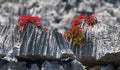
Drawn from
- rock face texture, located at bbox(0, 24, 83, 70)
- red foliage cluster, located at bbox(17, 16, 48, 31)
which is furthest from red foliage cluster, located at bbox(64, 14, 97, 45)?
red foliage cluster, located at bbox(17, 16, 48, 31)

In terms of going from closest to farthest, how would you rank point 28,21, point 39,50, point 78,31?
point 39,50 → point 28,21 → point 78,31

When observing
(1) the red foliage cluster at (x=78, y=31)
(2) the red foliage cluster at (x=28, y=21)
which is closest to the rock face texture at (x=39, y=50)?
(2) the red foliage cluster at (x=28, y=21)

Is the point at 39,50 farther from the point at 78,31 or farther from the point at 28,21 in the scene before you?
the point at 78,31

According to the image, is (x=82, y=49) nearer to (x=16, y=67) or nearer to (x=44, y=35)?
(x=44, y=35)

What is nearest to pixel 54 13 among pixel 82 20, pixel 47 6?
pixel 47 6

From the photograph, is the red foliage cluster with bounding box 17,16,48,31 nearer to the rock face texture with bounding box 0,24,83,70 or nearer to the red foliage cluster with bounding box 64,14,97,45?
the rock face texture with bounding box 0,24,83,70

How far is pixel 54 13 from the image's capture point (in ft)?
262

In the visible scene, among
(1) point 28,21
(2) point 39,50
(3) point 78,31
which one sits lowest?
(2) point 39,50

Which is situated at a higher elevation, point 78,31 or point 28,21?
point 28,21

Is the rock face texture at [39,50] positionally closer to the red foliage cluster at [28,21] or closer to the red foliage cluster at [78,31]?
the red foliage cluster at [28,21]

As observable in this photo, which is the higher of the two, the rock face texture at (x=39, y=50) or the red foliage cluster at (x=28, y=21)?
the red foliage cluster at (x=28, y=21)

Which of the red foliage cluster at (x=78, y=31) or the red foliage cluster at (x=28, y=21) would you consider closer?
the red foliage cluster at (x=28, y=21)

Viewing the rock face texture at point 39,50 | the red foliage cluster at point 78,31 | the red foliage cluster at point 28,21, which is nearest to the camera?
the rock face texture at point 39,50

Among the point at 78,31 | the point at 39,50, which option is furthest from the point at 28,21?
the point at 78,31
